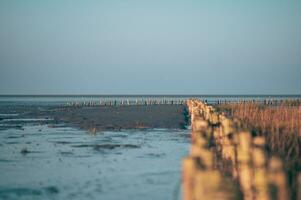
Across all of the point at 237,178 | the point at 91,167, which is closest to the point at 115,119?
the point at 91,167

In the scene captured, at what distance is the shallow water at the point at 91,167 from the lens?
44.3ft

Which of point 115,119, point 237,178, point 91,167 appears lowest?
point 115,119

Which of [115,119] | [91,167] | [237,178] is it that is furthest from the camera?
[115,119]

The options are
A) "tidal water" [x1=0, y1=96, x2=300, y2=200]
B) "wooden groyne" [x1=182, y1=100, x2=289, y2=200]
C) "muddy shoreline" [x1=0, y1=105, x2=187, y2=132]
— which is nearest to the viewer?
"wooden groyne" [x1=182, y1=100, x2=289, y2=200]

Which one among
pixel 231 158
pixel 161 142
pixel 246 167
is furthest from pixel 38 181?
pixel 161 142

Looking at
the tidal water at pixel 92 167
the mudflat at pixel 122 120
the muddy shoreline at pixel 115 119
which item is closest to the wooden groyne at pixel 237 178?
the tidal water at pixel 92 167

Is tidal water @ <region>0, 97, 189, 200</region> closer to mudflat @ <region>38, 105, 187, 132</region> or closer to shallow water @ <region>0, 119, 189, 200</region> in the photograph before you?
shallow water @ <region>0, 119, 189, 200</region>

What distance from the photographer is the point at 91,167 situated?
688 inches

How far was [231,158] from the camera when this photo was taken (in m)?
14.3

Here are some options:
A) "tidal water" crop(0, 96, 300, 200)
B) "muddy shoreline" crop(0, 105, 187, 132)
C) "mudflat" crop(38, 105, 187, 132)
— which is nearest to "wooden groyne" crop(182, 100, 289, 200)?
"tidal water" crop(0, 96, 300, 200)

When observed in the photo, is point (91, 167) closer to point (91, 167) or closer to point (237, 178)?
point (91, 167)

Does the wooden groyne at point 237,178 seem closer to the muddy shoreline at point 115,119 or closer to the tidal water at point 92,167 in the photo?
the tidal water at point 92,167

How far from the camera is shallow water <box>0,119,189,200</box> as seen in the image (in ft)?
44.3

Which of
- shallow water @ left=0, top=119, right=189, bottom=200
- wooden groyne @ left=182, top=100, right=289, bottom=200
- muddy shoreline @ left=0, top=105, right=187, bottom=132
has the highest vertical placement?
wooden groyne @ left=182, top=100, right=289, bottom=200
